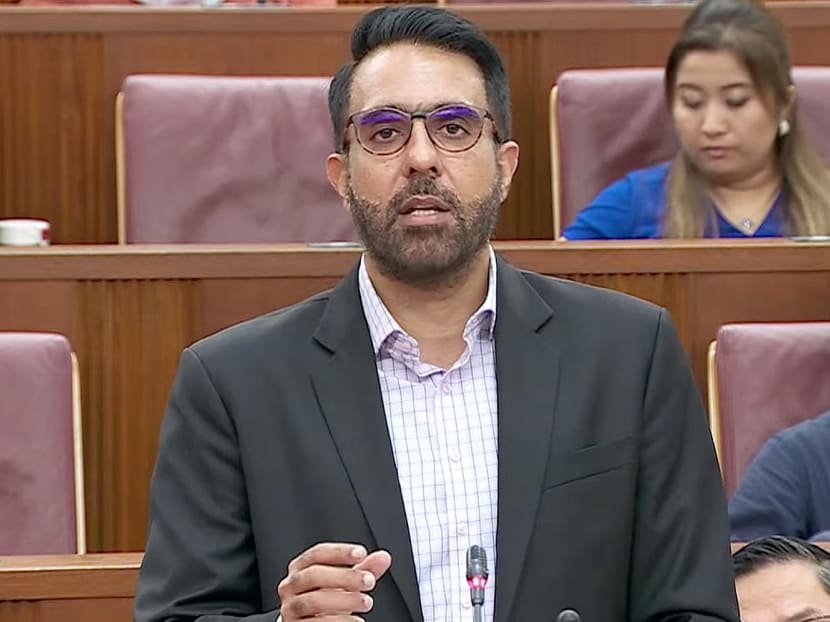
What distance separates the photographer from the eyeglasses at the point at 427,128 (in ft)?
2.64

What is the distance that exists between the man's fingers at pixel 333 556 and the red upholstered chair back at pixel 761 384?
60 centimetres

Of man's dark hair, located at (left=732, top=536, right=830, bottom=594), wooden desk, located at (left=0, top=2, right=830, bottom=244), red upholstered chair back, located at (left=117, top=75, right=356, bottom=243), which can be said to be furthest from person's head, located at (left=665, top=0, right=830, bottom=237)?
man's dark hair, located at (left=732, top=536, right=830, bottom=594)

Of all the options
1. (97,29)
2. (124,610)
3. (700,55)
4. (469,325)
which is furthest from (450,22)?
→ (97,29)

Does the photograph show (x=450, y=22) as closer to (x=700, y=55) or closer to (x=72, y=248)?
(x=72, y=248)

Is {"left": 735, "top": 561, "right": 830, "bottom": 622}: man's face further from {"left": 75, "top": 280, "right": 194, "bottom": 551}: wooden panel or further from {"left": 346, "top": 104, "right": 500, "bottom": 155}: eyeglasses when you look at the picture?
{"left": 75, "top": 280, "right": 194, "bottom": 551}: wooden panel

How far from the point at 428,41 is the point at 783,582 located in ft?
1.04

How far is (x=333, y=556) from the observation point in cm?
66

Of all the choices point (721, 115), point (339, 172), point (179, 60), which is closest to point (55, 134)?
point (179, 60)

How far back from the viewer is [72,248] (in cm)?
127

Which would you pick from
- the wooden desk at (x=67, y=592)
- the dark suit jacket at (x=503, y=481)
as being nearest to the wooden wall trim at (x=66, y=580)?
the wooden desk at (x=67, y=592)

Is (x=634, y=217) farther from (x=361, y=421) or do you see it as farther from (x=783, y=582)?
(x=361, y=421)

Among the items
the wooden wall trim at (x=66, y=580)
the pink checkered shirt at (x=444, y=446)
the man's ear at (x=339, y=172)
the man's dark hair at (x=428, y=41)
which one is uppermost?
the man's dark hair at (x=428, y=41)

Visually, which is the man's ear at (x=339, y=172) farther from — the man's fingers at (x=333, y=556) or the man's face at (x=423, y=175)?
the man's fingers at (x=333, y=556)

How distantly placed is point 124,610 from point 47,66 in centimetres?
79
